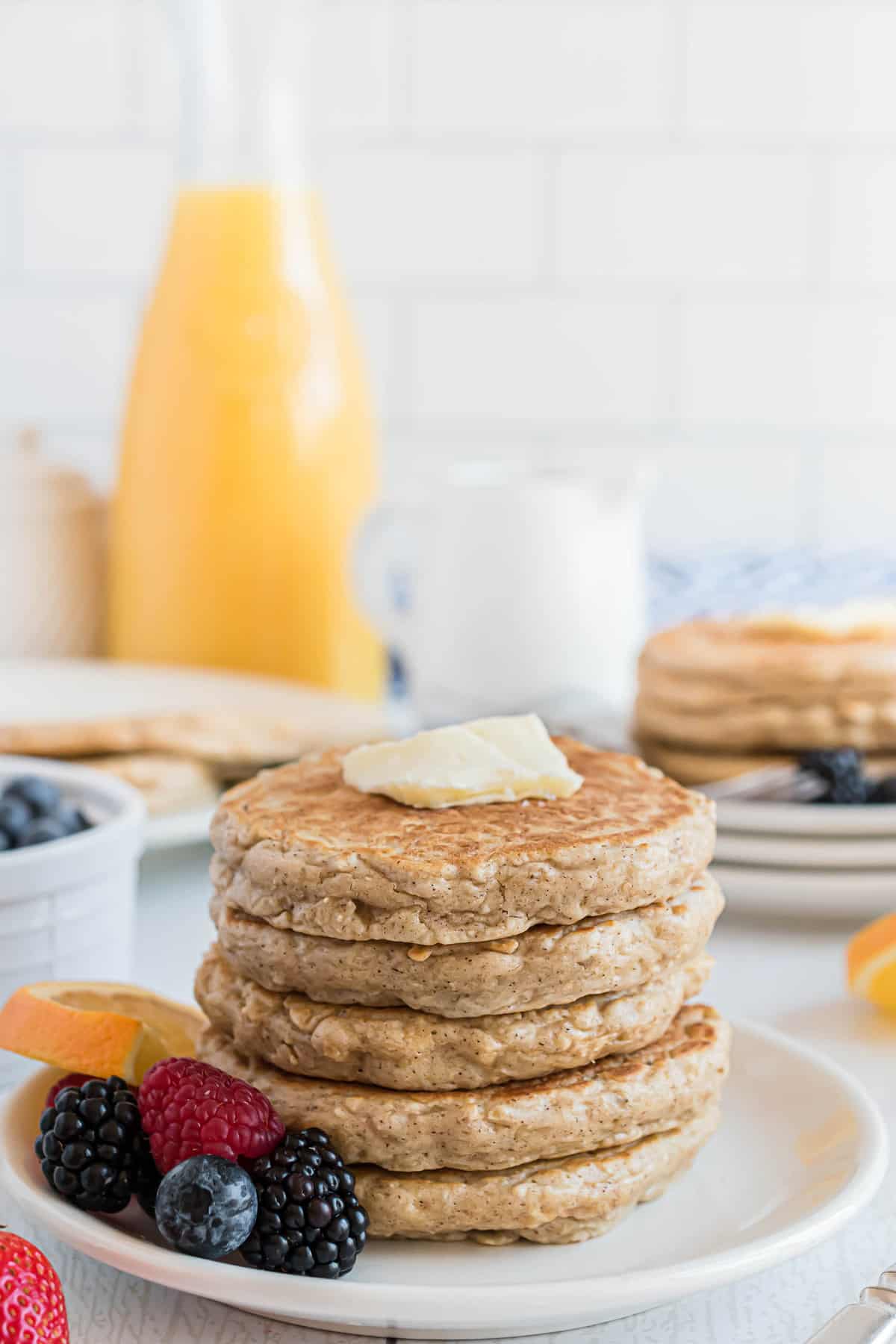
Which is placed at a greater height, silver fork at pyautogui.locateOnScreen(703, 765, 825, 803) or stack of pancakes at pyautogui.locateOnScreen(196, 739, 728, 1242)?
stack of pancakes at pyautogui.locateOnScreen(196, 739, 728, 1242)

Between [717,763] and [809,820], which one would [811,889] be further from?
[717,763]

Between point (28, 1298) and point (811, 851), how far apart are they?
72cm

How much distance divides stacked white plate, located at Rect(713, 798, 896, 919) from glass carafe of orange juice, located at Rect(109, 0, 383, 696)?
2.34 ft

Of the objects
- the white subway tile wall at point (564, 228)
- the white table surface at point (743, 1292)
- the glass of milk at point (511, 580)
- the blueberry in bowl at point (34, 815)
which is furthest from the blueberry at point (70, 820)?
the white subway tile wall at point (564, 228)

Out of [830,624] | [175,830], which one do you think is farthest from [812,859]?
[175,830]

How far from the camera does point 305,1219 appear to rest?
0.63 meters

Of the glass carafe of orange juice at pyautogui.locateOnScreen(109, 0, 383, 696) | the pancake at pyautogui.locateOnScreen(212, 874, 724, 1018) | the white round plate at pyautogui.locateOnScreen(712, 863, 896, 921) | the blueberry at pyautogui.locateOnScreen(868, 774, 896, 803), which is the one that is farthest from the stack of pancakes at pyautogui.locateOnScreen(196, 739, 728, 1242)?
the glass carafe of orange juice at pyautogui.locateOnScreen(109, 0, 383, 696)

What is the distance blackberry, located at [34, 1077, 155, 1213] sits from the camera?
0.66 meters

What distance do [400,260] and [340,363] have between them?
2.70 ft

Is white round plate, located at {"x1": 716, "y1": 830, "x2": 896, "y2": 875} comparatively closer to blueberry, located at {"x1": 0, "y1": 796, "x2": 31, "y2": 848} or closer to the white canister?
blueberry, located at {"x1": 0, "y1": 796, "x2": 31, "y2": 848}

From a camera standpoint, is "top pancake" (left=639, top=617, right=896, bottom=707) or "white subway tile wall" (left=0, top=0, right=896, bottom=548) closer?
"top pancake" (left=639, top=617, right=896, bottom=707)

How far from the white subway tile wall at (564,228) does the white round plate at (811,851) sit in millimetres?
1478

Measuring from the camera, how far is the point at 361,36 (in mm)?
2459

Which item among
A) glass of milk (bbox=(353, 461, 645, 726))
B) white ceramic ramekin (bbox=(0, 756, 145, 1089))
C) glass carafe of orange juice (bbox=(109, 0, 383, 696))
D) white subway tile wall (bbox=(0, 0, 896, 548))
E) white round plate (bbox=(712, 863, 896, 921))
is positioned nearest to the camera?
white ceramic ramekin (bbox=(0, 756, 145, 1089))
